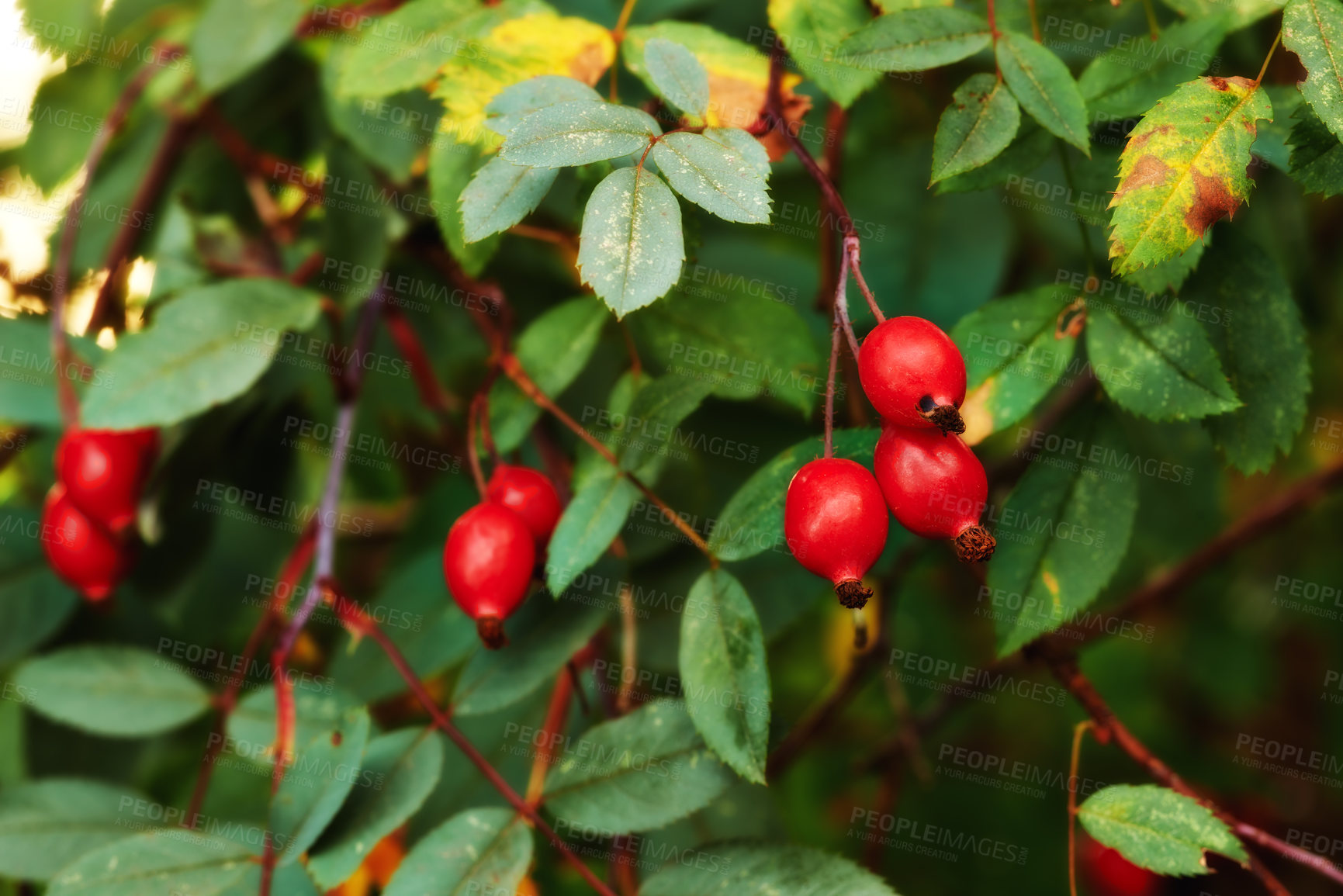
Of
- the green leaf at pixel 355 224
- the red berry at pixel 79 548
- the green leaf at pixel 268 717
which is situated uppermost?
the green leaf at pixel 355 224

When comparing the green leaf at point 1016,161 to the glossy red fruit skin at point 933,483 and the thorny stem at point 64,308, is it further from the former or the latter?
the thorny stem at point 64,308

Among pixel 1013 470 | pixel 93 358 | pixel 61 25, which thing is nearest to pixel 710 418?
pixel 1013 470

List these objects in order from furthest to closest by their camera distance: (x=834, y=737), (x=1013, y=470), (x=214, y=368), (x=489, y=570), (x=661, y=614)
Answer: (x=834, y=737), (x=1013, y=470), (x=661, y=614), (x=214, y=368), (x=489, y=570)

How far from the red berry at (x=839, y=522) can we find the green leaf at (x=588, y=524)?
239mm

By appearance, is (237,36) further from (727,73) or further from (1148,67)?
(1148,67)

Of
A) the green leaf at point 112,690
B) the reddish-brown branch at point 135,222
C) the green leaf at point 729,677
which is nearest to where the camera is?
the green leaf at point 729,677

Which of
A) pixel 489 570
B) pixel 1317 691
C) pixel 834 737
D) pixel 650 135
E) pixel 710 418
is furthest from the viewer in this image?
pixel 1317 691

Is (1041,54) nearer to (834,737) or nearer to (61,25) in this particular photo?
(61,25)

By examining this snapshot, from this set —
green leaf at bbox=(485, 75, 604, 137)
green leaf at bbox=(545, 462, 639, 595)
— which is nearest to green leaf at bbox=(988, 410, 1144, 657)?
green leaf at bbox=(545, 462, 639, 595)

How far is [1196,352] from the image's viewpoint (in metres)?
0.98

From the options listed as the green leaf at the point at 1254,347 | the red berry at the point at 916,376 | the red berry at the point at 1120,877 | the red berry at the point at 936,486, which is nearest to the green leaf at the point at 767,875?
the red berry at the point at 936,486

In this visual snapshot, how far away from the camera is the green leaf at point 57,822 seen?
1.28 m

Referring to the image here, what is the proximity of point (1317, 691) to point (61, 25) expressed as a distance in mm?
3988

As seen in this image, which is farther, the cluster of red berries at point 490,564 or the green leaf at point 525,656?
the green leaf at point 525,656
